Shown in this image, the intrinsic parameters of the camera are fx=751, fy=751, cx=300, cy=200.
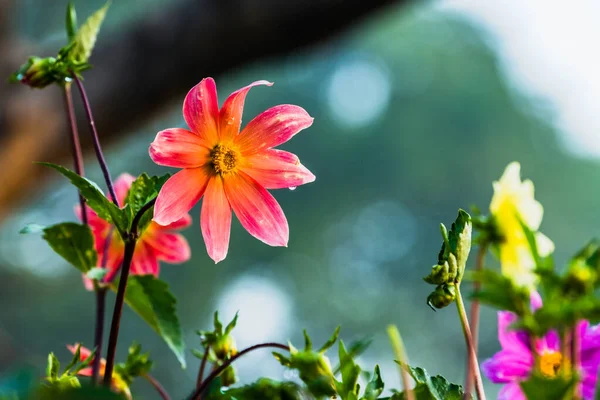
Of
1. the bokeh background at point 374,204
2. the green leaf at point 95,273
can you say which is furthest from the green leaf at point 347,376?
the bokeh background at point 374,204

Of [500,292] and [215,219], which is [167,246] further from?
[500,292]

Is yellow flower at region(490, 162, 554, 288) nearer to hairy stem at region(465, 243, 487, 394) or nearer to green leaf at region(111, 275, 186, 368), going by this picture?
hairy stem at region(465, 243, 487, 394)

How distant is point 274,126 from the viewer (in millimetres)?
271

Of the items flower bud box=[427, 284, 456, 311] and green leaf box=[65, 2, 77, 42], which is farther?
green leaf box=[65, 2, 77, 42]

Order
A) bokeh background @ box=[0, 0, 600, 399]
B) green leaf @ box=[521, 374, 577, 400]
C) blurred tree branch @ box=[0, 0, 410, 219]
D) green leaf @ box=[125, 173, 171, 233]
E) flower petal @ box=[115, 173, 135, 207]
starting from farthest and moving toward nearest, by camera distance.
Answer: bokeh background @ box=[0, 0, 600, 399] < blurred tree branch @ box=[0, 0, 410, 219] < flower petal @ box=[115, 173, 135, 207] < green leaf @ box=[125, 173, 171, 233] < green leaf @ box=[521, 374, 577, 400]

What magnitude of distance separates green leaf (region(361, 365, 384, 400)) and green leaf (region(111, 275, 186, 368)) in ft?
0.32

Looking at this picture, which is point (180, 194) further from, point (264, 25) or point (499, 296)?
point (264, 25)

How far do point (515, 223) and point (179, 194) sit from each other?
122 millimetres

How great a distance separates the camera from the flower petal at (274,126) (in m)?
0.27

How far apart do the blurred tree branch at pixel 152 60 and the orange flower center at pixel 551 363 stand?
4.70 ft

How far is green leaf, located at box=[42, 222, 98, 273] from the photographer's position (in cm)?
28

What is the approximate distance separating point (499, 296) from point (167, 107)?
5.92ft

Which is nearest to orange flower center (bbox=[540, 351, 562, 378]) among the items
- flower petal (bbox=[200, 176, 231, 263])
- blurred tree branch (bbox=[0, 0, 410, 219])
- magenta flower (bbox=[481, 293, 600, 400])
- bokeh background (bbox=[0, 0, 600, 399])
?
magenta flower (bbox=[481, 293, 600, 400])

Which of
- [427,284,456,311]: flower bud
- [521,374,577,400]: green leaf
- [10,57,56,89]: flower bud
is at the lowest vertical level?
[521,374,577,400]: green leaf
